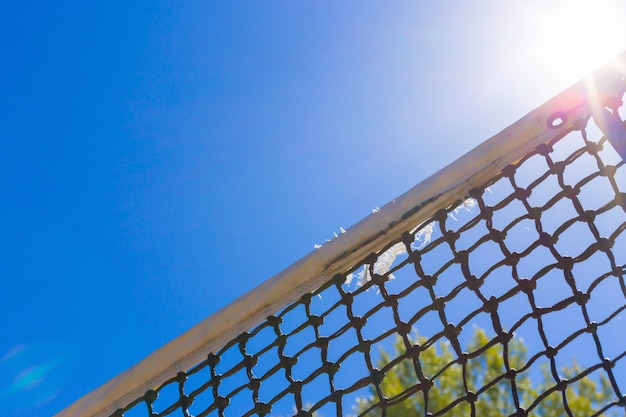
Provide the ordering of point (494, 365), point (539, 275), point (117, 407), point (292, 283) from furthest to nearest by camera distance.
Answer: point (494, 365)
point (117, 407)
point (292, 283)
point (539, 275)

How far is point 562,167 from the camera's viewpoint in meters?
1.86

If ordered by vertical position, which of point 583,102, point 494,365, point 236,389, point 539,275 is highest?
point 494,365

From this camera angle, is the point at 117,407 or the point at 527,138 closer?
the point at 527,138

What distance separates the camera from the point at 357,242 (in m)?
1.99

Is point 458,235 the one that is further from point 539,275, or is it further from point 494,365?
point 494,365

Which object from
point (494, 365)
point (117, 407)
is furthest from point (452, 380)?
point (117, 407)

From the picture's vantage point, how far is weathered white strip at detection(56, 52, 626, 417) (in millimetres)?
1809

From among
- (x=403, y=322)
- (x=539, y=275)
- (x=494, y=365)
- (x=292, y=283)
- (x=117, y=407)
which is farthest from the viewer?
(x=494, y=365)

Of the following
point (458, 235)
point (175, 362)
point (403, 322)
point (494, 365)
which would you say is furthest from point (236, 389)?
point (494, 365)

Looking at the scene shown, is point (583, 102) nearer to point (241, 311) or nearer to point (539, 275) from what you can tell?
point (539, 275)

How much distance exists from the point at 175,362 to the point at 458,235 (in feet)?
3.33

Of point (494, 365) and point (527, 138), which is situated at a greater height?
→ point (494, 365)

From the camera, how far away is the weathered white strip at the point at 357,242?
1.81 metres

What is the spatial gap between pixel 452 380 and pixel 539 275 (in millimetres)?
9743
